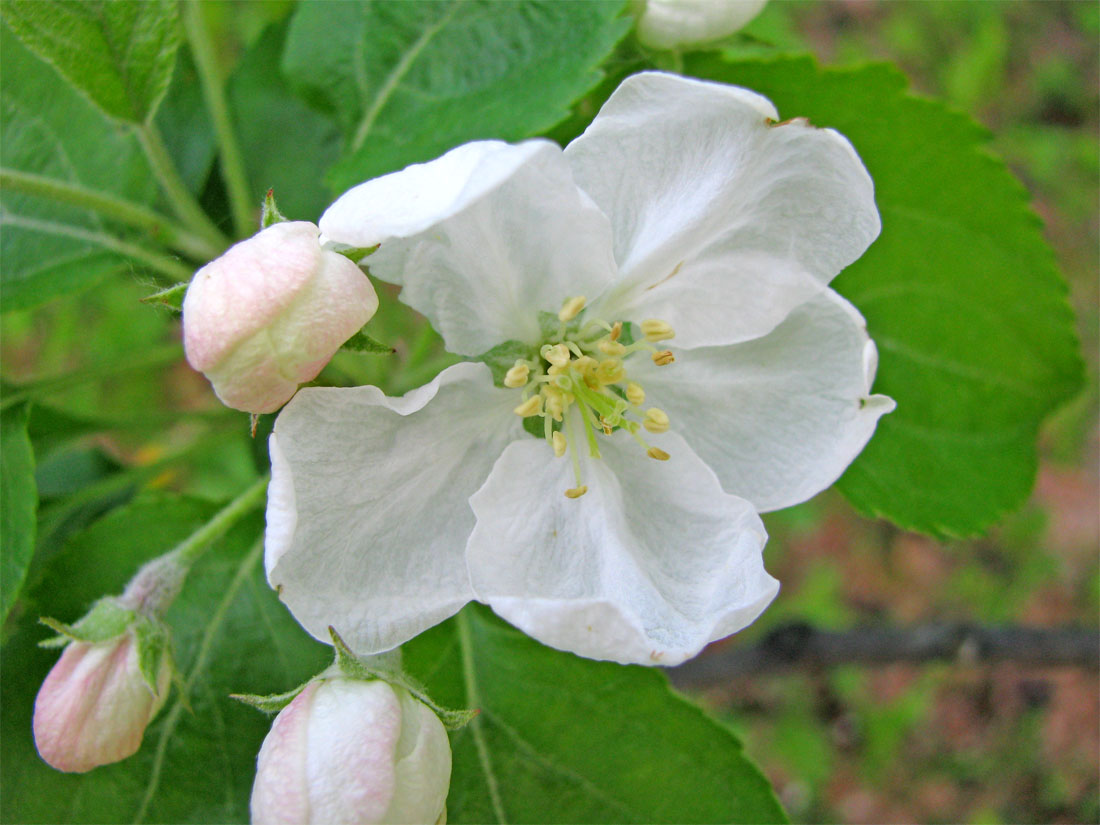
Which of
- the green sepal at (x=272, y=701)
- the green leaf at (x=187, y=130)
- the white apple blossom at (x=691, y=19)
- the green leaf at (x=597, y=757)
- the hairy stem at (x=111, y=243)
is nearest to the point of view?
the green sepal at (x=272, y=701)

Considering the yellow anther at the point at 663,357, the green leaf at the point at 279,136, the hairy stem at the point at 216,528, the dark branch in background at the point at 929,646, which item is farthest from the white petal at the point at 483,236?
the dark branch in background at the point at 929,646

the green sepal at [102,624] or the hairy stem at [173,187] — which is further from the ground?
the hairy stem at [173,187]

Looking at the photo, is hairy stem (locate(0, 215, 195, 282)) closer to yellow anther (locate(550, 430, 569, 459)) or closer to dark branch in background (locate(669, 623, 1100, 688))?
yellow anther (locate(550, 430, 569, 459))

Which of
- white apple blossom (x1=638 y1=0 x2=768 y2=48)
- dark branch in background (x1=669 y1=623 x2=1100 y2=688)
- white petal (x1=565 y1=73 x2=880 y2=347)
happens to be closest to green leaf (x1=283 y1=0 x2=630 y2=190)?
white apple blossom (x1=638 y1=0 x2=768 y2=48)

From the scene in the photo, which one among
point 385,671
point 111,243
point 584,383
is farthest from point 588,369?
point 111,243

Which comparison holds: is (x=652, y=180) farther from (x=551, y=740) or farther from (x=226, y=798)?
(x=226, y=798)

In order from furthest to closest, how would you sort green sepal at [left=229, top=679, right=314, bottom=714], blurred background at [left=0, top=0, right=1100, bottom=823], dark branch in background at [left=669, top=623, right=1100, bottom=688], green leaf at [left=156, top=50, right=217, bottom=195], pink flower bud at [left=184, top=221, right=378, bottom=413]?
blurred background at [left=0, top=0, right=1100, bottom=823]
dark branch in background at [left=669, top=623, right=1100, bottom=688]
green leaf at [left=156, top=50, right=217, bottom=195]
green sepal at [left=229, top=679, right=314, bottom=714]
pink flower bud at [left=184, top=221, right=378, bottom=413]

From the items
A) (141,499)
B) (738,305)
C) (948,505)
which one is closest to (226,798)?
(141,499)

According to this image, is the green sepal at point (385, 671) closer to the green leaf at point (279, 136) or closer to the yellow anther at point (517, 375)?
the yellow anther at point (517, 375)
